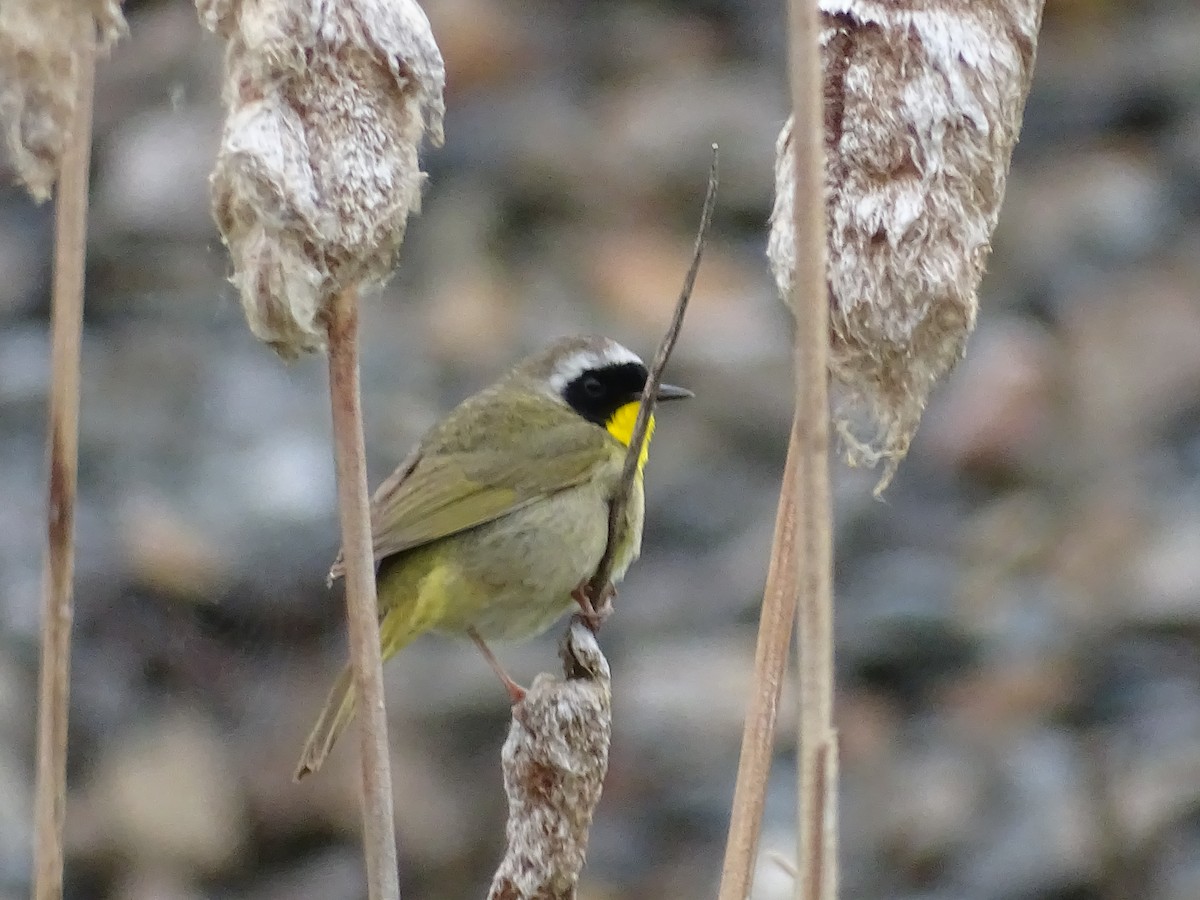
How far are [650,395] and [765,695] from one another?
319mm

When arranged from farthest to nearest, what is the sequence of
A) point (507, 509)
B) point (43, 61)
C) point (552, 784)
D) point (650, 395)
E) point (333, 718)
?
point (507, 509) < point (333, 718) < point (650, 395) < point (552, 784) < point (43, 61)

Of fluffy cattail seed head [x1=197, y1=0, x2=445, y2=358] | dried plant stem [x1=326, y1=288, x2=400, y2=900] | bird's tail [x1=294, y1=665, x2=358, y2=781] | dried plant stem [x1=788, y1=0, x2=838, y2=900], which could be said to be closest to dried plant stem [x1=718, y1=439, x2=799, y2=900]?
dried plant stem [x1=788, y1=0, x2=838, y2=900]

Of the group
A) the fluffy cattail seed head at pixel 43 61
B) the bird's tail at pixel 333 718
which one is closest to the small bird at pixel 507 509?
the bird's tail at pixel 333 718

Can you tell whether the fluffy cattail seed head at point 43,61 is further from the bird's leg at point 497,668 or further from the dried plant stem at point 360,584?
the bird's leg at point 497,668

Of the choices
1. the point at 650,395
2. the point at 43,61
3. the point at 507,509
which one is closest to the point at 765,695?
the point at 650,395

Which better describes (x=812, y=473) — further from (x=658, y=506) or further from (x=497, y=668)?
(x=658, y=506)

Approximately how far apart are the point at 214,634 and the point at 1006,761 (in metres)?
2.04

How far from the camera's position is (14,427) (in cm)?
561

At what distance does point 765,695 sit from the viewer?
1.66 m

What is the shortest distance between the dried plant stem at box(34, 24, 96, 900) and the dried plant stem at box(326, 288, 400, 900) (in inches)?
8.8

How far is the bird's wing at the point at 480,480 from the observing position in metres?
3.44

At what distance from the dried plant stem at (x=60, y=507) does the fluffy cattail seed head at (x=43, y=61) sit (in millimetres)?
63

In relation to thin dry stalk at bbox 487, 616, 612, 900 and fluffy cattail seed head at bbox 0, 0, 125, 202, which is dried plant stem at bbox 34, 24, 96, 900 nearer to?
fluffy cattail seed head at bbox 0, 0, 125, 202

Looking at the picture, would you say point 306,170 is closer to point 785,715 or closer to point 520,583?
point 520,583
